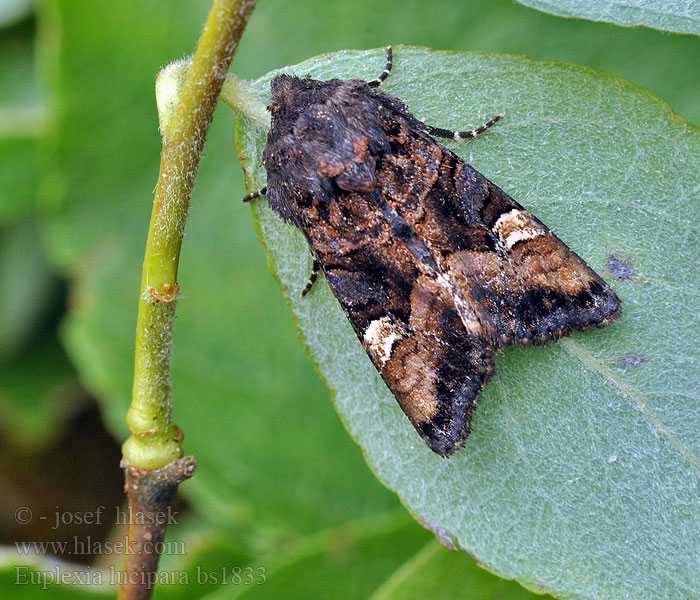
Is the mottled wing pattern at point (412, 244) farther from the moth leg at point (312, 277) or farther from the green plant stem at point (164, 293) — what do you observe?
the green plant stem at point (164, 293)

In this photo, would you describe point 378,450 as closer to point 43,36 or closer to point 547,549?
point 547,549

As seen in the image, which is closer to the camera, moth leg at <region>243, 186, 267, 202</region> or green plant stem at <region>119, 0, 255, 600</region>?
green plant stem at <region>119, 0, 255, 600</region>

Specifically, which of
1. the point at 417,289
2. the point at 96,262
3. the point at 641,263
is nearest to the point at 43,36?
the point at 96,262

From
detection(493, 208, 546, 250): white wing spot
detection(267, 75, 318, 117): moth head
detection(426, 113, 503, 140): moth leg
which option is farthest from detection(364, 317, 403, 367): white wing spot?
detection(267, 75, 318, 117): moth head

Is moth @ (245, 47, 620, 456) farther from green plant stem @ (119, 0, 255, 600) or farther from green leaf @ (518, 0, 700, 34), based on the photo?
green plant stem @ (119, 0, 255, 600)

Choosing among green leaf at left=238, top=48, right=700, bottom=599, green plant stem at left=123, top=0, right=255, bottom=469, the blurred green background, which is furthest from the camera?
the blurred green background

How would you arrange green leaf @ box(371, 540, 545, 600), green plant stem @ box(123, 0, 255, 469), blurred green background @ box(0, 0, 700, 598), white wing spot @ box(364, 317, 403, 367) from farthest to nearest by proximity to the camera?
blurred green background @ box(0, 0, 700, 598) → green leaf @ box(371, 540, 545, 600) → white wing spot @ box(364, 317, 403, 367) → green plant stem @ box(123, 0, 255, 469)

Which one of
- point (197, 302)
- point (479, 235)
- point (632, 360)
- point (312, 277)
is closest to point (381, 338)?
point (312, 277)
